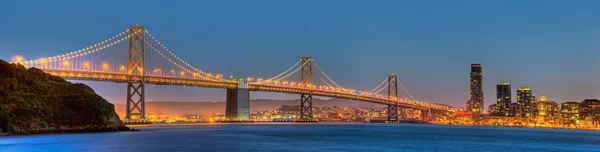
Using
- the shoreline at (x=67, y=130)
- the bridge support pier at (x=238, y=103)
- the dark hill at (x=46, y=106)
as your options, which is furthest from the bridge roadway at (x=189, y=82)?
the shoreline at (x=67, y=130)

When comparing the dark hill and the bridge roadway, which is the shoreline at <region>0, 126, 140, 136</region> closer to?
the dark hill

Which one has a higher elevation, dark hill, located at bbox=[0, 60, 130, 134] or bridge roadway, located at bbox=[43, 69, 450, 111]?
bridge roadway, located at bbox=[43, 69, 450, 111]

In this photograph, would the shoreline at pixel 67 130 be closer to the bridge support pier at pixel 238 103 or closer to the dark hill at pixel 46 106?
the dark hill at pixel 46 106

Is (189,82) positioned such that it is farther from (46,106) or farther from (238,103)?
(46,106)

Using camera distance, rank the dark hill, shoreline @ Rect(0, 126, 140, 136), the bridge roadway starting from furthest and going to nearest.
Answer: the bridge roadway
the dark hill
shoreline @ Rect(0, 126, 140, 136)

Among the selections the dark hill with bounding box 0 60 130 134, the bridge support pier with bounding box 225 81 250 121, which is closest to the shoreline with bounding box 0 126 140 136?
the dark hill with bounding box 0 60 130 134
